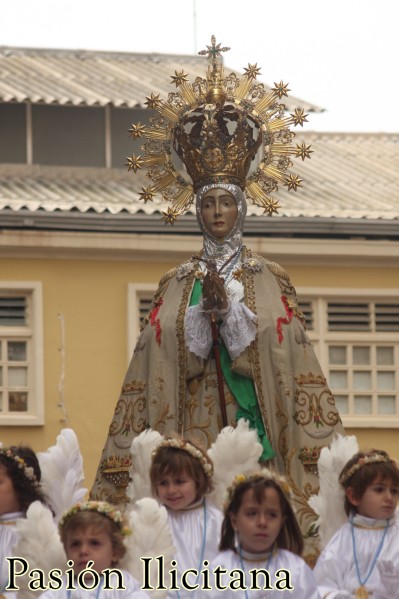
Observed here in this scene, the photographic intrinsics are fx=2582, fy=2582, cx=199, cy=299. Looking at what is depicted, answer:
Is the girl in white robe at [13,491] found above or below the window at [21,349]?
below

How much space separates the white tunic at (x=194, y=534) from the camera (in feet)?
48.9

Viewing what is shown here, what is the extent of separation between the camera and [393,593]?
14258mm

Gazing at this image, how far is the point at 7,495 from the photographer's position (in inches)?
610

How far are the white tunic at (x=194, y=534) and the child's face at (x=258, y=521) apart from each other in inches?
38.9

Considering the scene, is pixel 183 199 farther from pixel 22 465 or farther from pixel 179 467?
pixel 179 467

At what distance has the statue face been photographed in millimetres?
17547

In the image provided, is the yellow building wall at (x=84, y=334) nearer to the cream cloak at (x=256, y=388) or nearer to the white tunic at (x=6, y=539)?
the cream cloak at (x=256, y=388)

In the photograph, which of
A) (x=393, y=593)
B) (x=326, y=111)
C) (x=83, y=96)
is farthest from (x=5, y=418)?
(x=393, y=593)

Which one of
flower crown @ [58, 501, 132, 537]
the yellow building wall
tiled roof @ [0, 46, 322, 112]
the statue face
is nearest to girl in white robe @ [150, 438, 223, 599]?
flower crown @ [58, 501, 132, 537]

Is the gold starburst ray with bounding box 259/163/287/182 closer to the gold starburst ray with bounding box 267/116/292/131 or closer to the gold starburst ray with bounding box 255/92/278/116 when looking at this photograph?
the gold starburst ray with bounding box 267/116/292/131

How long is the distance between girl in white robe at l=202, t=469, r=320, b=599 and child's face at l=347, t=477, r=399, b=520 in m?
0.89

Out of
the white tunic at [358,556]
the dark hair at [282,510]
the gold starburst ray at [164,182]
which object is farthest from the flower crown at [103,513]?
the gold starburst ray at [164,182]

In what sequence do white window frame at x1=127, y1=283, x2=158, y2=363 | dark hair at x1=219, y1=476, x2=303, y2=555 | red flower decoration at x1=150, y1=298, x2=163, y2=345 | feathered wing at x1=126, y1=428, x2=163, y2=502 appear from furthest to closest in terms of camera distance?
1. white window frame at x1=127, y1=283, x2=158, y2=363
2. red flower decoration at x1=150, y1=298, x2=163, y2=345
3. feathered wing at x1=126, y1=428, x2=163, y2=502
4. dark hair at x1=219, y1=476, x2=303, y2=555

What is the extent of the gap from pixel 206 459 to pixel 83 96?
15.0 meters
